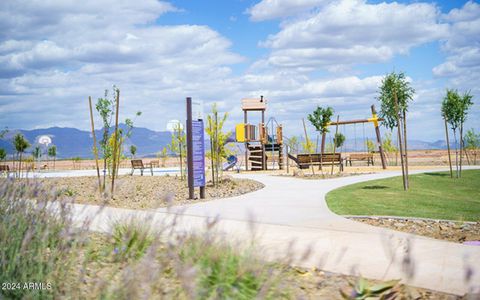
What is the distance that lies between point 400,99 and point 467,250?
12423mm

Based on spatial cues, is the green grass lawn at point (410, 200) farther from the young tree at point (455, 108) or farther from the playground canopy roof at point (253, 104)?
the playground canopy roof at point (253, 104)

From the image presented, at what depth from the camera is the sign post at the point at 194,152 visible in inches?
495

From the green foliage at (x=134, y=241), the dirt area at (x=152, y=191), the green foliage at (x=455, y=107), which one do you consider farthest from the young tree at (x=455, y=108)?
the green foliage at (x=134, y=241)

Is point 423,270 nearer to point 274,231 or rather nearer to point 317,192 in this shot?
point 274,231

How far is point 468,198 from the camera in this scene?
43.3 ft

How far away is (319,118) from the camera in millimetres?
32688

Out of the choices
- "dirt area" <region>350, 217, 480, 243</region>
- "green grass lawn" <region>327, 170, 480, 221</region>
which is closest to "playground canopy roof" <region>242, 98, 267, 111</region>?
"green grass lawn" <region>327, 170, 480, 221</region>

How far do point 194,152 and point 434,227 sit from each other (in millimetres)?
6254

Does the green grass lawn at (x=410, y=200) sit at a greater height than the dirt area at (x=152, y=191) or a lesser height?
lesser

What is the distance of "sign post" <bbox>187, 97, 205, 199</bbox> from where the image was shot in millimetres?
12578

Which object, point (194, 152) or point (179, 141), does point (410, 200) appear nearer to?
point (194, 152)


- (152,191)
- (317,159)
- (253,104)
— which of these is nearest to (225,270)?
(152,191)

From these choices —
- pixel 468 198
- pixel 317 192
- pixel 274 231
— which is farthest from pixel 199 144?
pixel 468 198

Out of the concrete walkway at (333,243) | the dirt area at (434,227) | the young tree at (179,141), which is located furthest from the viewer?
the young tree at (179,141)
